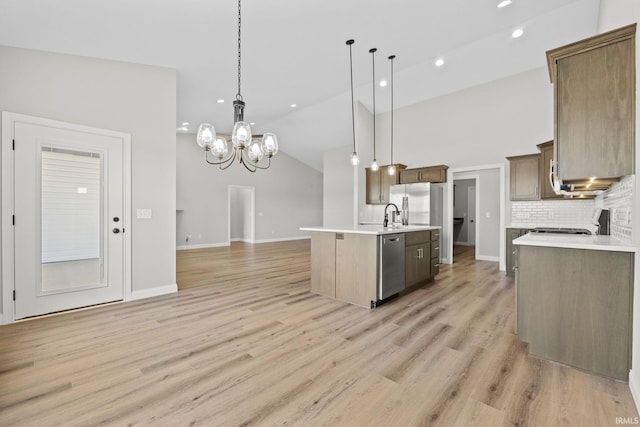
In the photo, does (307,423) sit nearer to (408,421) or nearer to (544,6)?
(408,421)

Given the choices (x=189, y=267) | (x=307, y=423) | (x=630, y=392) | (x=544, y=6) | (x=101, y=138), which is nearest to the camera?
(x=307, y=423)

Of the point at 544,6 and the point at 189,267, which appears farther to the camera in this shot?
the point at 189,267

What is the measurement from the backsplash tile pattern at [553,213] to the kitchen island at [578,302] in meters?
3.61

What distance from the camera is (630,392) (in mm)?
1703

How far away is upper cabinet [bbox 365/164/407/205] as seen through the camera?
6656 millimetres

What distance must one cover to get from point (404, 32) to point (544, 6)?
1.83 m

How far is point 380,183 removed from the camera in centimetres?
685

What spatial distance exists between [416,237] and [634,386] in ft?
8.11

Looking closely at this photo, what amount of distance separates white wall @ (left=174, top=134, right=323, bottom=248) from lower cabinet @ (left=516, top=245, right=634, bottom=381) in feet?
25.6

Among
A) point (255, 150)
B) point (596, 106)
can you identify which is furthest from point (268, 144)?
point (596, 106)

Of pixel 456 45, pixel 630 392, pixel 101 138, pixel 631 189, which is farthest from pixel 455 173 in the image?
pixel 101 138

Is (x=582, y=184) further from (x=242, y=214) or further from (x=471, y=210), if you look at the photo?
(x=242, y=214)

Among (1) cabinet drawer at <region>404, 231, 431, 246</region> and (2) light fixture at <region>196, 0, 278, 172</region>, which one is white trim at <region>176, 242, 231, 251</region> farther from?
(1) cabinet drawer at <region>404, 231, 431, 246</region>

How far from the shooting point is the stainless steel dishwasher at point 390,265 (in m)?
3.24
